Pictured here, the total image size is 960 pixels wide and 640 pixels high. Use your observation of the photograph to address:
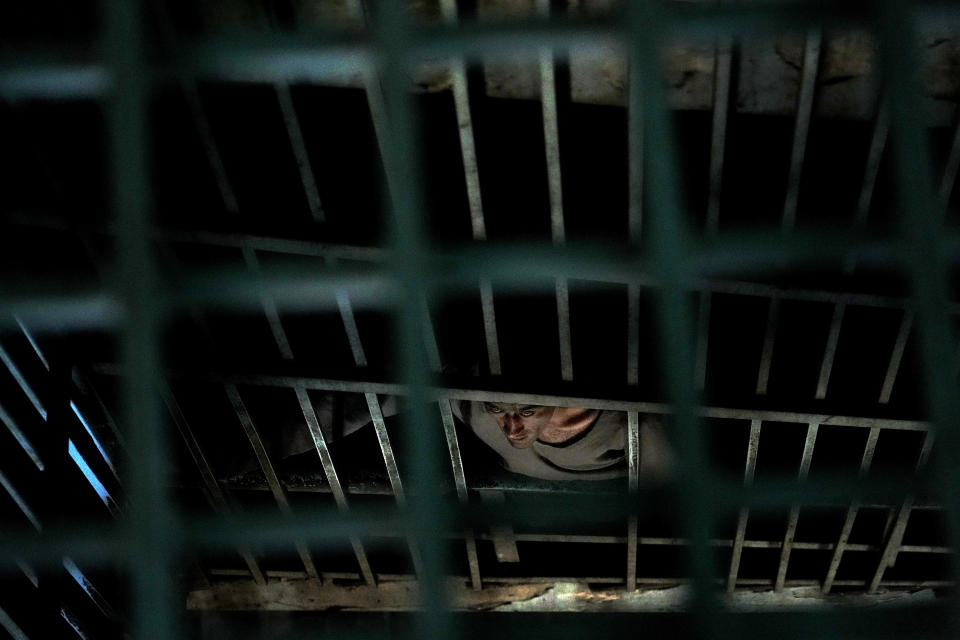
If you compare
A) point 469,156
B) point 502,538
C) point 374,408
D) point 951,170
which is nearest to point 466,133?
point 469,156

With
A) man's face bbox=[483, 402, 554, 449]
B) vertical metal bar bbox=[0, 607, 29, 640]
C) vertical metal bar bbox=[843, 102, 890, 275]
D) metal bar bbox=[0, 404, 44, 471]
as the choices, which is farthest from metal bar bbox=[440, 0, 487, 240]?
vertical metal bar bbox=[0, 607, 29, 640]

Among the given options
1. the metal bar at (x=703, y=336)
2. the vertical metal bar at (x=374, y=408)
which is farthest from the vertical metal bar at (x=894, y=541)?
the vertical metal bar at (x=374, y=408)

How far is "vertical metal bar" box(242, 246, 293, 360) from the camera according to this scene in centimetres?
427

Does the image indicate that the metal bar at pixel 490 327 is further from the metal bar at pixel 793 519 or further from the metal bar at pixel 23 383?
the metal bar at pixel 23 383

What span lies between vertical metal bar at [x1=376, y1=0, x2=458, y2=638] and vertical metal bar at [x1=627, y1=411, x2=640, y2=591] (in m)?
3.14

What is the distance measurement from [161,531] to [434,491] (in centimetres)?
45

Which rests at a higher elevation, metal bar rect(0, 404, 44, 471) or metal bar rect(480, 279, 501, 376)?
metal bar rect(480, 279, 501, 376)

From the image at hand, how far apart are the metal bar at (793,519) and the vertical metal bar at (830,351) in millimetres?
271

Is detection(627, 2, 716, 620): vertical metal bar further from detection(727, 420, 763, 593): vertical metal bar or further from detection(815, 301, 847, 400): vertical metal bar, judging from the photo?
detection(727, 420, 763, 593): vertical metal bar

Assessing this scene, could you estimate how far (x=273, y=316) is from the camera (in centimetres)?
453

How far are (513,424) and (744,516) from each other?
5.66 feet

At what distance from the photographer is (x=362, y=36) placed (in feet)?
6.43

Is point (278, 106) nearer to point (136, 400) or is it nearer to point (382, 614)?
point (136, 400)

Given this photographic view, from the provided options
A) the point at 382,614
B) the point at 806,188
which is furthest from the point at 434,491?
the point at 382,614
